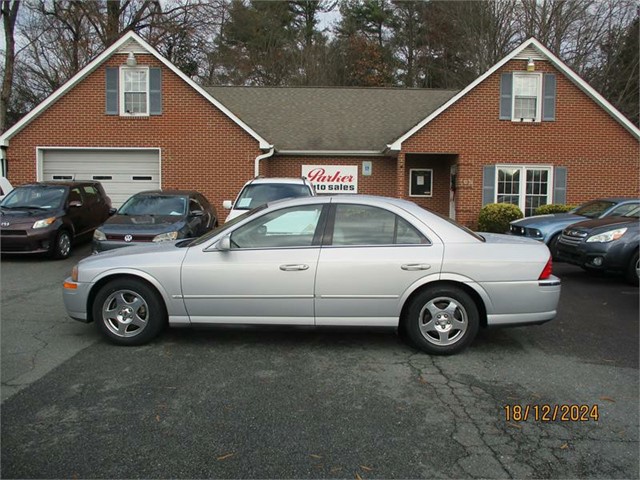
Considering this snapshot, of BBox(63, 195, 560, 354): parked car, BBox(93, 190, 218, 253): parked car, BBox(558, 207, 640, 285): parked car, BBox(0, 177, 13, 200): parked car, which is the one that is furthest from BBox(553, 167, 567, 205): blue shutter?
BBox(0, 177, 13, 200): parked car

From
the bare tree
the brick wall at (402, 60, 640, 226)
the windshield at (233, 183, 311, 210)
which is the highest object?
the bare tree

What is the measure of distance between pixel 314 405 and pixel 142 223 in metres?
6.87

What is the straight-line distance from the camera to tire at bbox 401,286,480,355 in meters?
5.09

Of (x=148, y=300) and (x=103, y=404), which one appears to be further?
(x=148, y=300)

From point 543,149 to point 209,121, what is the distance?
10.0 meters

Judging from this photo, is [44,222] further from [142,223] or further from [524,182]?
[524,182]

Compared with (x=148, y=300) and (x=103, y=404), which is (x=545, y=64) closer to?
(x=148, y=300)

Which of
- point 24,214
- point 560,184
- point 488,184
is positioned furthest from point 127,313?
point 560,184

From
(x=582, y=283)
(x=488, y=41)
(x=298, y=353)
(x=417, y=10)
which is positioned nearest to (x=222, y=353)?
(x=298, y=353)

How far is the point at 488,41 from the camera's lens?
106 ft

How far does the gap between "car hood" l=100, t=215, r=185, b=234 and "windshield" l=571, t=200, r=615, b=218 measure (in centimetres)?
829

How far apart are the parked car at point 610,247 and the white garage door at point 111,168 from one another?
1208 centimetres

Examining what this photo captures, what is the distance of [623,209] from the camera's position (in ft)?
35.9

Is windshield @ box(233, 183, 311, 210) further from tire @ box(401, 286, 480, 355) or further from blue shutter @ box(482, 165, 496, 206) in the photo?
blue shutter @ box(482, 165, 496, 206)
